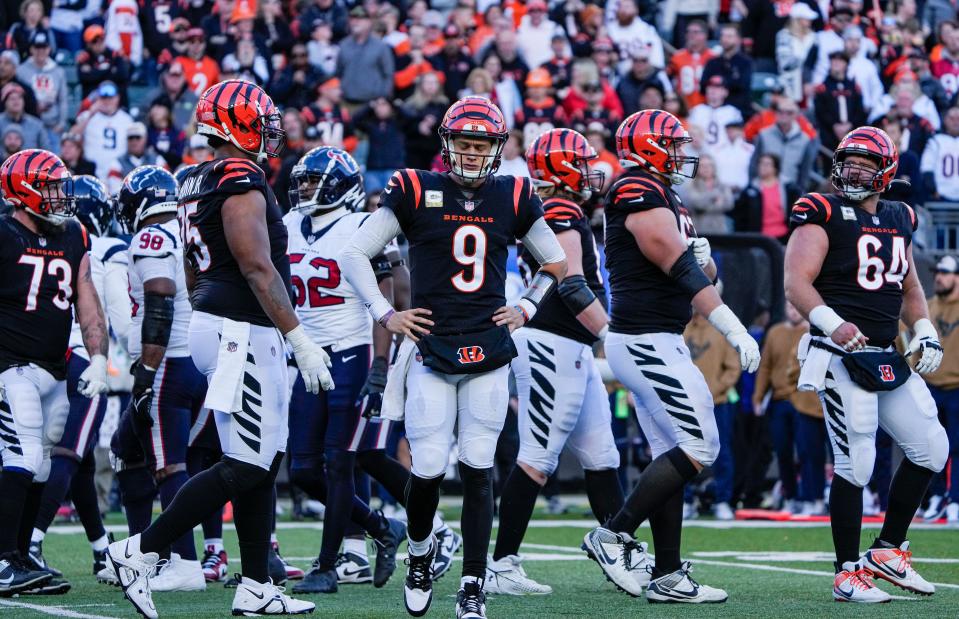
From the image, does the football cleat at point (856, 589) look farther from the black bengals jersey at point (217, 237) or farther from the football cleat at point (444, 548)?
the black bengals jersey at point (217, 237)

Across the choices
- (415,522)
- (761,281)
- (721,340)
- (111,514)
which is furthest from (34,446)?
(761,281)

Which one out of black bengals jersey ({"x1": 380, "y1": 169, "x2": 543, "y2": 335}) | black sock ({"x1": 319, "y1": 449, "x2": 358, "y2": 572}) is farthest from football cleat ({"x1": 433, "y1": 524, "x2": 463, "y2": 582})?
black bengals jersey ({"x1": 380, "y1": 169, "x2": 543, "y2": 335})

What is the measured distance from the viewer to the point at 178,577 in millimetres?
7473

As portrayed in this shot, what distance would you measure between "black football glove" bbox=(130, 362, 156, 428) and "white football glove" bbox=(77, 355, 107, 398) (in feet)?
0.50

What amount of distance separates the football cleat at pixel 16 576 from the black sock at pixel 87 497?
3.29 feet

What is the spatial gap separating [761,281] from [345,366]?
26.3 feet

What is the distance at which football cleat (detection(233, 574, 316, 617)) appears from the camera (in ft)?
20.2

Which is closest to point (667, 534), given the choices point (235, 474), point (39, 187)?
point (235, 474)

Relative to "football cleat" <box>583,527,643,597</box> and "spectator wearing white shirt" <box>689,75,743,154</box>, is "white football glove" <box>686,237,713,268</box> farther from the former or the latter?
"spectator wearing white shirt" <box>689,75,743,154</box>

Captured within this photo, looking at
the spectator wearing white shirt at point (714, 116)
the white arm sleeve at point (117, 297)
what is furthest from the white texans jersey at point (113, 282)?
the spectator wearing white shirt at point (714, 116)

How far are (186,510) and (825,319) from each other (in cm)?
299

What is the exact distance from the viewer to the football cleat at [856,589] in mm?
6820

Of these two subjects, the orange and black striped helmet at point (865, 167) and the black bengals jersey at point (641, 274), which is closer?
the black bengals jersey at point (641, 274)

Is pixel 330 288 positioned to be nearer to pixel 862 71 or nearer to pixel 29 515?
pixel 29 515
